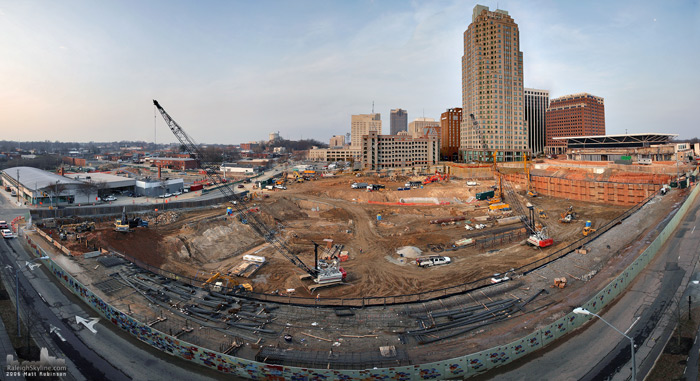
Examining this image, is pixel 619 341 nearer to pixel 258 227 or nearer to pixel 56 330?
pixel 56 330

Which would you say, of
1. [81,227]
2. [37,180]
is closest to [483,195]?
[81,227]

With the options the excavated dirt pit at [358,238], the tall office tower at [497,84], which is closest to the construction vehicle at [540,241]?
the excavated dirt pit at [358,238]

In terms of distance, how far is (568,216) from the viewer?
60562 mm

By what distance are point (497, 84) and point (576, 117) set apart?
307 feet

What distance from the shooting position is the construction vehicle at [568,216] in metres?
59.7

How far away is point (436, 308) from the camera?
88.6 feet

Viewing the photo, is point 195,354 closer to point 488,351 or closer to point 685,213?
point 488,351

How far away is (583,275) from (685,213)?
25619mm

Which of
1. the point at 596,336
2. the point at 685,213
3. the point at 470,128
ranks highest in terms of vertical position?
the point at 470,128

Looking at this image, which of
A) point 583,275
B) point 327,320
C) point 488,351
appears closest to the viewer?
point 488,351

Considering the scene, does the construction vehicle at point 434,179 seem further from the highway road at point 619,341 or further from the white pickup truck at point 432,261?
the highway road at point 619,341

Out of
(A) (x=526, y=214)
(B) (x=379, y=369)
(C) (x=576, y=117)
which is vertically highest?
(C) (x=576, y=117)

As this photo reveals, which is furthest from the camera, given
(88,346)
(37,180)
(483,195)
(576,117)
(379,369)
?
(576,117)

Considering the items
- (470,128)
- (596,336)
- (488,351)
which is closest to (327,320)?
(488,351)
